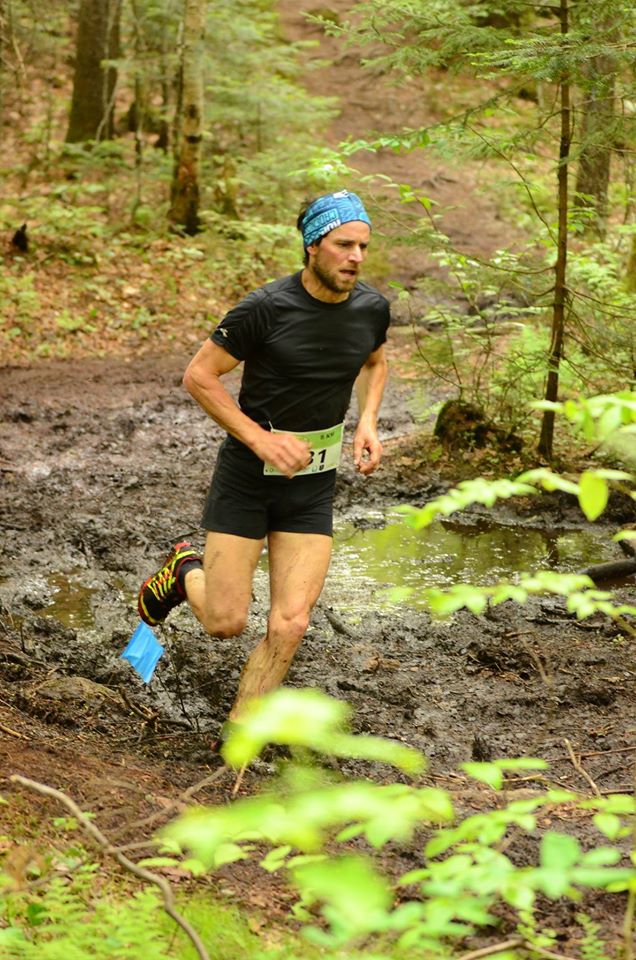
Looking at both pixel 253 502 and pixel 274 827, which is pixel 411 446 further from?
pixel 274 827

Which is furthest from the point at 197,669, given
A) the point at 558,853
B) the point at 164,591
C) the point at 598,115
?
the point at 598,115

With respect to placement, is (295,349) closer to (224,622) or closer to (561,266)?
(224,622)

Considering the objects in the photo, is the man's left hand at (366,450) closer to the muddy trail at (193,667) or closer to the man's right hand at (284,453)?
the man's right hand at (284,453)

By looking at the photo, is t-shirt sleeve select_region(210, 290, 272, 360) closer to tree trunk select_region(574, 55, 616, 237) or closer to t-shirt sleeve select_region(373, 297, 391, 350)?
t-shirt sleeve select_region(373, 297, 391, 350)

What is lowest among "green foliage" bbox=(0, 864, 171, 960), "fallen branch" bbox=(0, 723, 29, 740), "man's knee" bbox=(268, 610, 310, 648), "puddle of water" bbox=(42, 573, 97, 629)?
"puddle of water" bbox=(42, 573, 97, 629)

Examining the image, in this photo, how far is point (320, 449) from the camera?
525 cm

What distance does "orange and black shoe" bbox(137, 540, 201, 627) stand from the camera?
5.71 metres

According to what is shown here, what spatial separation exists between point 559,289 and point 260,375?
17.9 ft

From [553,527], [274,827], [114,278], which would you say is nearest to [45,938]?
[274,827]

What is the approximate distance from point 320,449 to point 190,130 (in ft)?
44.9

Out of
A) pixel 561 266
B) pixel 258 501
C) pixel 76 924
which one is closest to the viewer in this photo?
pixel 76 924

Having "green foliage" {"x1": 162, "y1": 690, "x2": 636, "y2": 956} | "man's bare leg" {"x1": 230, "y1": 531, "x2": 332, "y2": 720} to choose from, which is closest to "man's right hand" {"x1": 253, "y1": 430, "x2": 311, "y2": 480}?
"man's bare leg" {"x1": 230, "y1": 531, "x2": 332, "y2": 720}

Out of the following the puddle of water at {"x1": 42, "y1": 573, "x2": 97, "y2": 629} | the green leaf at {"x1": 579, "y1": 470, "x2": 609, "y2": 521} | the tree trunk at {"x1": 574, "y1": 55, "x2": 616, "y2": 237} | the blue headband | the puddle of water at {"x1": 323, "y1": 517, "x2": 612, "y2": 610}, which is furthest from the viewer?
the tree trunk at {"x1": 574, "y1": 55, "x2": 616, "y2": 237}

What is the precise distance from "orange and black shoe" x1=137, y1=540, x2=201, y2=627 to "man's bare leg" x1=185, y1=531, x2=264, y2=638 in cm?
43
